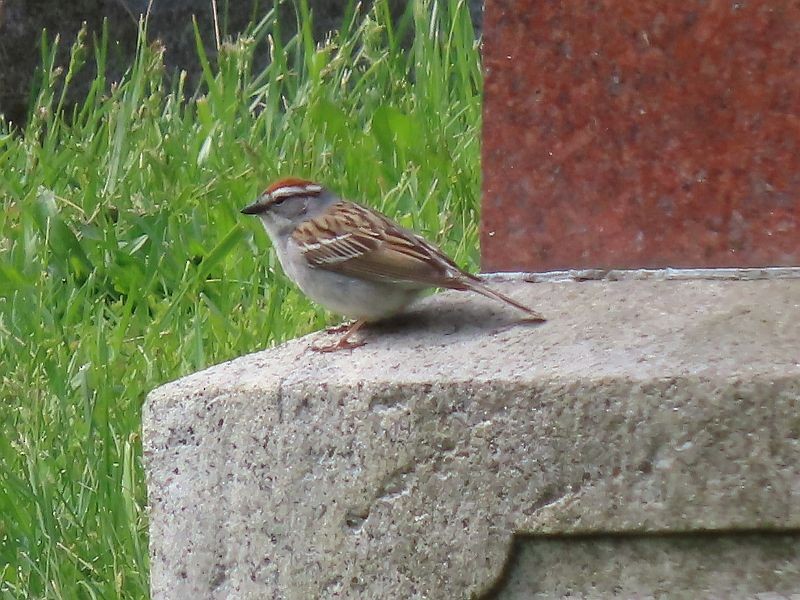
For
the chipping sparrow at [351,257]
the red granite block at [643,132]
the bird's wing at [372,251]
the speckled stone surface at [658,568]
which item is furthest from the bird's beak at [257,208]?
the speckled stone surface at [658,568]

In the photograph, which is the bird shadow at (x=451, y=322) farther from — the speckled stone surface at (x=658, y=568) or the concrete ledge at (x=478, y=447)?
the speckled stone surface at (x=658, y=568)

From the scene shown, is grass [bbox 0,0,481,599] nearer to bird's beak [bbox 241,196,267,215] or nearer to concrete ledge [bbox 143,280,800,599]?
bird's beak [bbox 241,196,267,215]

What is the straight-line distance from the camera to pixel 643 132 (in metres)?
2.84

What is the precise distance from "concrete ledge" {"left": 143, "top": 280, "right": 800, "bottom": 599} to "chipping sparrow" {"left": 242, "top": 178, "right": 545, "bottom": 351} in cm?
22

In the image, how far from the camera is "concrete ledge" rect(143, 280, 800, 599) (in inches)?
92.9

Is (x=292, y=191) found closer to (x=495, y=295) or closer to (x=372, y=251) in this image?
(x=372, y=251)

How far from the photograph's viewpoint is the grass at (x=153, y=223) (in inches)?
139

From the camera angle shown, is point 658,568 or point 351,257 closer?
point 658,568

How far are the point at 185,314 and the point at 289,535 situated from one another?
7.01 ft

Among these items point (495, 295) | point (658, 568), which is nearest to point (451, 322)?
point (495, 295)

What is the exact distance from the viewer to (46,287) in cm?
473

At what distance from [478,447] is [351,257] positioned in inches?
31.8

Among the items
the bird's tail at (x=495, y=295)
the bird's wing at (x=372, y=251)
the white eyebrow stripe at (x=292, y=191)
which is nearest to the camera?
the bird's tail at (x=495, y=295)

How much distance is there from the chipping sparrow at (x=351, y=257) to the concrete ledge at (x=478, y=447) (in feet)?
0.73
